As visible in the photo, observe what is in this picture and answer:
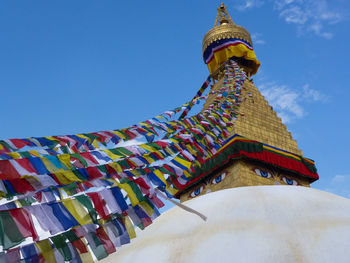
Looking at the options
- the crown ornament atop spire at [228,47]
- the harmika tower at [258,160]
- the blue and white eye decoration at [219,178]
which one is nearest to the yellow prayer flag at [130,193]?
the harmika tower at [258,160]

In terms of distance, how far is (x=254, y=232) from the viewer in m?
3.81

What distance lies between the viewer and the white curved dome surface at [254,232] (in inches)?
137

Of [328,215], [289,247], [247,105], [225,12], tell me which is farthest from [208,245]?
[225,12]

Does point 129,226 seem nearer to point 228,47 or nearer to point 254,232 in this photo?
point 254,232

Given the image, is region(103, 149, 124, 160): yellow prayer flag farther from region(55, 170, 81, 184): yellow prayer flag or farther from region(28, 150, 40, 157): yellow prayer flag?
region(28, 150, 40, 157): yellow prayer flag

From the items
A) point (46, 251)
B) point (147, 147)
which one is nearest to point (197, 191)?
point (147, 147)

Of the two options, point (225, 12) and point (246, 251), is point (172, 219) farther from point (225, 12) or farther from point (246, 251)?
point (225, 12)

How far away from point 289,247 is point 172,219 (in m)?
1.92

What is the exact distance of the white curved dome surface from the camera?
3.48m

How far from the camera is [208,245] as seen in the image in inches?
148

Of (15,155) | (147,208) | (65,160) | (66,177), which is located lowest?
(147,208)

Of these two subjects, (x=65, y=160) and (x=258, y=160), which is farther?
(x=258, y=160)

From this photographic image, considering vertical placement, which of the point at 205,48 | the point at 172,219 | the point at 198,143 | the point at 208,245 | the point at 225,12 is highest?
the point at 225,12

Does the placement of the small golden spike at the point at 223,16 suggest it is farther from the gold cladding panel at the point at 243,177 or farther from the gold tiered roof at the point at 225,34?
the gold cladding panel at the point at 243,177
